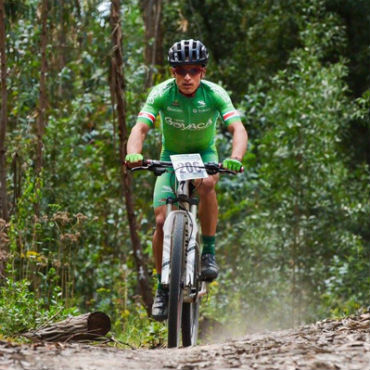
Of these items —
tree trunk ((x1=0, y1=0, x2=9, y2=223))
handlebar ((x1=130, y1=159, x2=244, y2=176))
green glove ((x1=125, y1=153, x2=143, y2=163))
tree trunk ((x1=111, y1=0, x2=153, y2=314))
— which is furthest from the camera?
tree trunk ((x1=111, y1=0, x2=153, y2=314))

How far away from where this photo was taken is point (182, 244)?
694 cm

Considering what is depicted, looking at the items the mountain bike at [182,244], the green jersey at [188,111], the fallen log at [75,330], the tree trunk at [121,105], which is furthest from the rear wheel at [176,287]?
the tree trunk at [121,105]

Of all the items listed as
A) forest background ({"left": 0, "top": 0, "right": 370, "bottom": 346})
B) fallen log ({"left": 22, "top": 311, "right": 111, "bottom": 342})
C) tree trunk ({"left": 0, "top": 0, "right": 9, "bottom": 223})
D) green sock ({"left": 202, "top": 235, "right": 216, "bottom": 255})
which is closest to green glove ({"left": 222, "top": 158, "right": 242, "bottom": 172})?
green sock ({"left": 202, "top": 235, "right": 216, "bottom": 255})

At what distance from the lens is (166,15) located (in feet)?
78.2

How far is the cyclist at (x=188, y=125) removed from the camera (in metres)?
7.37

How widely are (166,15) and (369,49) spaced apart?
5211 mm

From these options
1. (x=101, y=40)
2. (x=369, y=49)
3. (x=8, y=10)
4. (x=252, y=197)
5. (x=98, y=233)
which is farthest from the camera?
(x=369, y=49)

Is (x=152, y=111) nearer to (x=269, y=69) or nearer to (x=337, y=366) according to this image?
(x=337, y=366)

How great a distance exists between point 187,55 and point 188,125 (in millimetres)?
565

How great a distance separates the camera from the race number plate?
23.1ft

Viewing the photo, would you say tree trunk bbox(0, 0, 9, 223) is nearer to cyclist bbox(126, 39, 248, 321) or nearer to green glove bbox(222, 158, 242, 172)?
cyclist bbox(126, 39, 248, 321)

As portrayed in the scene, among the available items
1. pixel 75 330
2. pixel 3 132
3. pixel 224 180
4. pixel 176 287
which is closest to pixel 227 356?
pixel 176 287

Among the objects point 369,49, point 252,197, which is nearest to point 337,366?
point 252,197

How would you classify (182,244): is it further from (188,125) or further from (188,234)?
(188,125)
